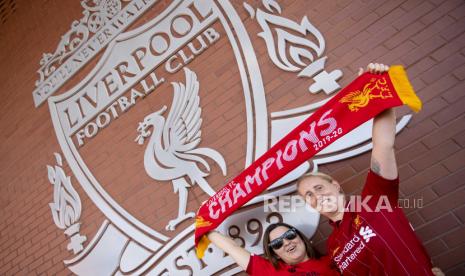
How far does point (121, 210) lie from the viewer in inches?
107

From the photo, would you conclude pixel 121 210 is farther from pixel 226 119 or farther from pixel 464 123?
pixel 464 123

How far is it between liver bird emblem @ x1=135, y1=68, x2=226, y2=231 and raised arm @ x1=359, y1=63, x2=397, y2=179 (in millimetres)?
1082

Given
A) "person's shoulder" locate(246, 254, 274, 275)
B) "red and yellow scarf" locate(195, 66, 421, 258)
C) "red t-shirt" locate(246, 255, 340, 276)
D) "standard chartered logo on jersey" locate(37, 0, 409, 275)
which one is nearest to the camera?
"red and yellow scarf" locate(195, 66, 421, 258)

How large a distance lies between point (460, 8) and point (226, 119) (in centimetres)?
131

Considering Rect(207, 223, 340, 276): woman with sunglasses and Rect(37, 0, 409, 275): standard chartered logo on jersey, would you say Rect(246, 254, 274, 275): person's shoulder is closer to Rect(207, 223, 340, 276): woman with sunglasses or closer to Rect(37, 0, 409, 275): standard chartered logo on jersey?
Rect(207, 223, 340, 276): woman with sunglasses

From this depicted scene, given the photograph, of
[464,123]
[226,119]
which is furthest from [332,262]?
[226,119]

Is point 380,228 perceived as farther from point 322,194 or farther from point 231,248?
point 231,248

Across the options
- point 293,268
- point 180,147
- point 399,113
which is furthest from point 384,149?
point 180,147

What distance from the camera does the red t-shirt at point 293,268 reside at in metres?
1.81

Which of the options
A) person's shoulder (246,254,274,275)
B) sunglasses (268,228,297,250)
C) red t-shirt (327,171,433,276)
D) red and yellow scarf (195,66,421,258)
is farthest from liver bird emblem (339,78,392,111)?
person's shoulder (246,254,274,275)

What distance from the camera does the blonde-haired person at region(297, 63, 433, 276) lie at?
145 cm

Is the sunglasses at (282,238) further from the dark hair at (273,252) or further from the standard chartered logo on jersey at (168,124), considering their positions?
the standard chartered logo on jersey at (168,124)

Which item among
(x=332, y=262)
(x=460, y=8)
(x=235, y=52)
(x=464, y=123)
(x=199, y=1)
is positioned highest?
(x=199, y=1)

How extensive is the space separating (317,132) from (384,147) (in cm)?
36
